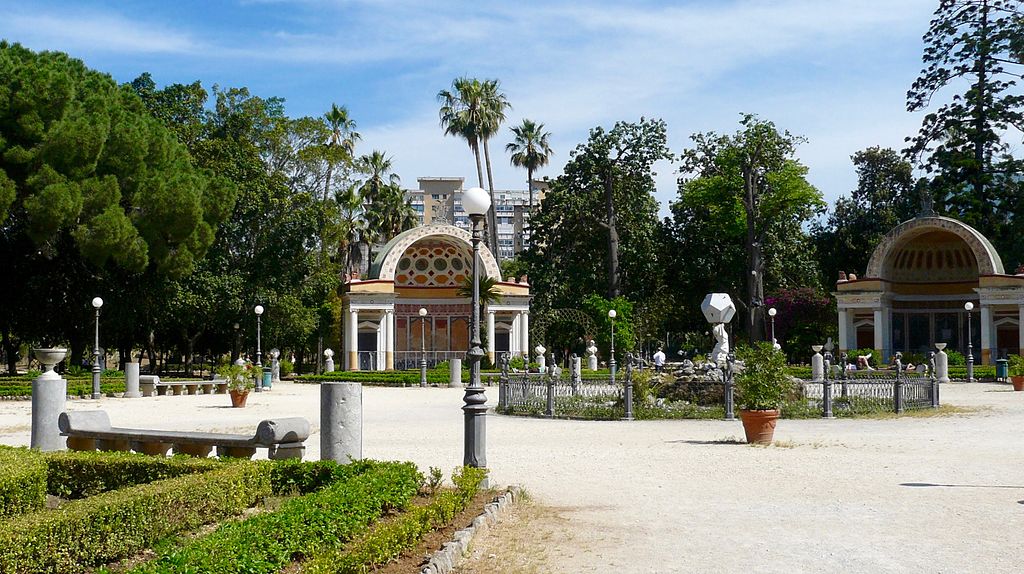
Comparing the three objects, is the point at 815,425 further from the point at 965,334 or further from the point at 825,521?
the point at 965,334

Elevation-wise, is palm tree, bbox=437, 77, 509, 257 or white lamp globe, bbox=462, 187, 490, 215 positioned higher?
palm tree, bbox=437, 77, 509, 257

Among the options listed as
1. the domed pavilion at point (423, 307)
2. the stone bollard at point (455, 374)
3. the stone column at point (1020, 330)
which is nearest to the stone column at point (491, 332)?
the domed pavilion at point (423, 307)

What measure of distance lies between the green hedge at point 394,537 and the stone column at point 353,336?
1463 inches

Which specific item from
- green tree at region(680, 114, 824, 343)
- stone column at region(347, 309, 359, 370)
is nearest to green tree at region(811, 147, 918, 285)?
green tree at region(680, 114, 824, 343)

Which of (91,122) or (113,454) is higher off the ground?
(91,122)

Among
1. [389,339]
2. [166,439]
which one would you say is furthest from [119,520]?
[389,339]

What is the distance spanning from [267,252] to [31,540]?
4131 centimetres

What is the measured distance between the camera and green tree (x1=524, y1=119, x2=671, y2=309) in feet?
176

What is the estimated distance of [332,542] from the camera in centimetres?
647

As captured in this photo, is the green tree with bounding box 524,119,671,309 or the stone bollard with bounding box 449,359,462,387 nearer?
the stone bollard with bounding box 449,359,462,387

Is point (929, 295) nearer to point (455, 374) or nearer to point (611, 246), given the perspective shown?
point (611, 246)

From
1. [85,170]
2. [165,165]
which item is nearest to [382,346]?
[165,165]

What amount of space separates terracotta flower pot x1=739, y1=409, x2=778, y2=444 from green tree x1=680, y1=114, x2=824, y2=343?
35.7 m

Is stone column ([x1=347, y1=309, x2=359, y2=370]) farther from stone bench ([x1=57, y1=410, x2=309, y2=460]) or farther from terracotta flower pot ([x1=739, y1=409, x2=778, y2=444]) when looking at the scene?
stone bench ([x1=57, y1=410, x2=309, y2=460])
